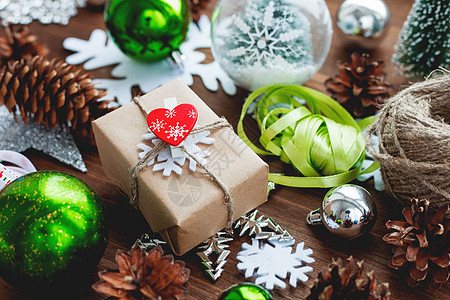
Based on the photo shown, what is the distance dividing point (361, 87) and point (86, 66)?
65cm

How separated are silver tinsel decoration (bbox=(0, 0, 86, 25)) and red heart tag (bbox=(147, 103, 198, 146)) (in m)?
0.59

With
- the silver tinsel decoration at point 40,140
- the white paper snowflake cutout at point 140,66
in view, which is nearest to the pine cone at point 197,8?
the white paper snowflake cutout at point 140,66

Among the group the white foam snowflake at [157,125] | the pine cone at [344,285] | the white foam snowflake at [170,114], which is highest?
the white foam snowflake at [170,114]

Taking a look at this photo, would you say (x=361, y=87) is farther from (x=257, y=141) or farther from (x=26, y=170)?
(x=26, y=170)

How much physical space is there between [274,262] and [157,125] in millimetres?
308

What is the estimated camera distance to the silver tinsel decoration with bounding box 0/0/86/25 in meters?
1.25

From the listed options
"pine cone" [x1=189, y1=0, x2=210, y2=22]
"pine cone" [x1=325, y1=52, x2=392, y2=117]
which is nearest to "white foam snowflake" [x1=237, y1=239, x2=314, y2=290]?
"pine cone" [x1=325, y1=52, x2=392, y2=117]

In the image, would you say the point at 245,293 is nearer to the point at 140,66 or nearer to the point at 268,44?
the point at 268,44

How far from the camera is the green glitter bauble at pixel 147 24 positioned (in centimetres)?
103

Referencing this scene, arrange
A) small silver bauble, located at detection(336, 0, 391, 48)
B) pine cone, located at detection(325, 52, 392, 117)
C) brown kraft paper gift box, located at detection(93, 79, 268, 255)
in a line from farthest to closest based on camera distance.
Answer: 1. small silver bauble, located at detection(336, 0, 391, 48)
2. pine cone, located at detection(325, 52, 392, 117)
3. brown kraft paper gift box, located at detection(93, 79, 268, 255)

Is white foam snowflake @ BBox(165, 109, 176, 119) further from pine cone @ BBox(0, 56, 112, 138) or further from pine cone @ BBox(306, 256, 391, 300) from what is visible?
pine cone @ BBox(306, 256, 391, 300)

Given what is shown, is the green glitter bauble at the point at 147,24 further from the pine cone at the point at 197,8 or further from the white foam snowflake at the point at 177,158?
the white foam snowflake at the point at 177,158

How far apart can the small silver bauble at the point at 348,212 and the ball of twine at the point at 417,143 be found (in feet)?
0.23

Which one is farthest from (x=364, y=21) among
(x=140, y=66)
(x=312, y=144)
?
(x=140, y=66)
